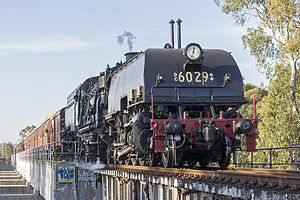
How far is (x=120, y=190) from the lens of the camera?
538 inches

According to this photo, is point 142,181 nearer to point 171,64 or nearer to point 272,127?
point 171,64

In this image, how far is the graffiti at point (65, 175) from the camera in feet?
54.7

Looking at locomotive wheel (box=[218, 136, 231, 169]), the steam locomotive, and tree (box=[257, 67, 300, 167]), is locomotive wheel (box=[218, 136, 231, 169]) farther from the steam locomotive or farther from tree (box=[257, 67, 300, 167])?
tree (box=[257, 67, 300, 167])

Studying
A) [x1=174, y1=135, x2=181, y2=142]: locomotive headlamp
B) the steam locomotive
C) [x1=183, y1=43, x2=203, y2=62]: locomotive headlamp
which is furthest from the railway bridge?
[x1=183, y1=43, x2=203, y2=62]: locomotive headlamp

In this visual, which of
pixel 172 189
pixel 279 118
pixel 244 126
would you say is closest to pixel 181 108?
pixel 244 126

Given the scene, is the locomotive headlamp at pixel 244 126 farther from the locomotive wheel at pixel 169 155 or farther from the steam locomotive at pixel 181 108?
the locomotive wheel at pixel 169 155

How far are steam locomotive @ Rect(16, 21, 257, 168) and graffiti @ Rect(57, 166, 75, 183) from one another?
2.81 m

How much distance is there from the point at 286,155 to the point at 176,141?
1539 centimetres

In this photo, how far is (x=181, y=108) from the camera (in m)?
12.1

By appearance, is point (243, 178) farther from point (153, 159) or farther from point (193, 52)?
point (193, 52)

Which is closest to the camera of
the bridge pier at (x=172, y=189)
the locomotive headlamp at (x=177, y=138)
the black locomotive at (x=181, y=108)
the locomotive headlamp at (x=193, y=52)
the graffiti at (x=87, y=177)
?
the bridge pier at (x=172, y=189)

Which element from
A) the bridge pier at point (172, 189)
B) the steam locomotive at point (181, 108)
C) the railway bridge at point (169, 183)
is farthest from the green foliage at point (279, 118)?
the steam locomotive at point (181, 108)

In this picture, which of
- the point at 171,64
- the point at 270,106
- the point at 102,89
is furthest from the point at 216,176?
the point at 270,106

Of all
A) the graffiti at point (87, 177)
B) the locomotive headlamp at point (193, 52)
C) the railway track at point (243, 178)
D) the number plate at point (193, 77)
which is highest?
the locomotive headlamp at point (193, 52)
